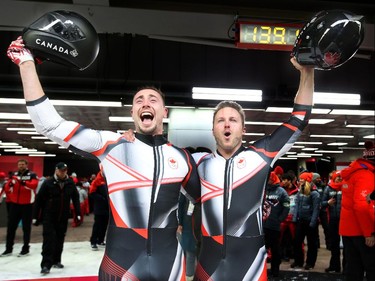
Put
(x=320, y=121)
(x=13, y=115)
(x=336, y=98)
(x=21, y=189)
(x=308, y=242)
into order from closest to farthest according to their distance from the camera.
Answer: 1. (x=308, y=242)
2. (x=21, y=189)
3. (x=336, y=98)
4. (x=13, y=115)
5. (x=320, y=121)

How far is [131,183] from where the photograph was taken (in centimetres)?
206

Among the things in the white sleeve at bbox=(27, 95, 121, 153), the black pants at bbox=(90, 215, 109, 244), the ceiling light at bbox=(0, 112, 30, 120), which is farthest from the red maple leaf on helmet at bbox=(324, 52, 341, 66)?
the ceiling light at bbox=(0, 112, 30, 120)

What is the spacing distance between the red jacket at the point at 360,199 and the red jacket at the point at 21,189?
17.7ft

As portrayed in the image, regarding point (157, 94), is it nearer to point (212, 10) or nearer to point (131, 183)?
point (131, 183)

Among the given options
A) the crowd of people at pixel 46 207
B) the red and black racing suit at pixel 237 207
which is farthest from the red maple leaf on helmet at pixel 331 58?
the crowd of people at pixel 46 207

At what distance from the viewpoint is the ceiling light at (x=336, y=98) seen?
8.27m

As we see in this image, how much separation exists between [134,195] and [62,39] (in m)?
0.83

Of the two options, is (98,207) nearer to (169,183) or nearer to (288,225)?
(288,225)

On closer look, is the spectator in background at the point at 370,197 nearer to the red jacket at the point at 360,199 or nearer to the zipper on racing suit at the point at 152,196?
the red jacket at the point at 360,199

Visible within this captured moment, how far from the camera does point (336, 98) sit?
27.5ft

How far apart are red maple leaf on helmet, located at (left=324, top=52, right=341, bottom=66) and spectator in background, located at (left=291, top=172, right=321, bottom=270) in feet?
16.1

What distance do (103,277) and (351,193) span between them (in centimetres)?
314

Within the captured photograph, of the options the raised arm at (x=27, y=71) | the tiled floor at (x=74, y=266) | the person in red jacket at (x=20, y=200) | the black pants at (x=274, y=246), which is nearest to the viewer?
the raised arm at (x=27, y=71)

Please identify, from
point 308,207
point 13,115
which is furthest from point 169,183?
point 13,115
